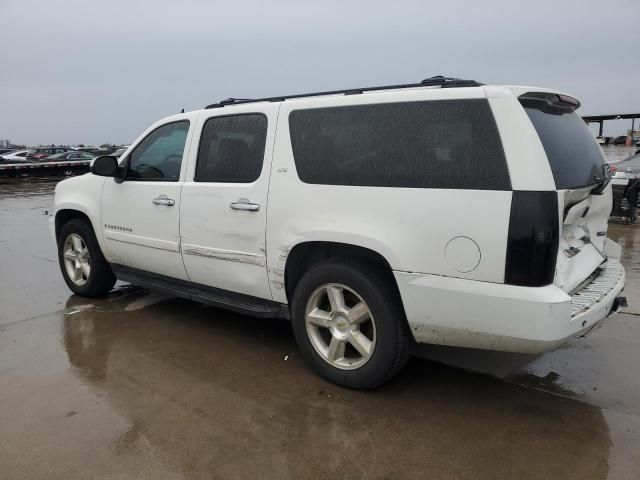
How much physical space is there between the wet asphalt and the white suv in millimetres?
387

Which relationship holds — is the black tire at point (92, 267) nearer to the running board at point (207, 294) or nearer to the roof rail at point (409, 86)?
the running board at point (207, 294)

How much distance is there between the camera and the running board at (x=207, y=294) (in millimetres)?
3619

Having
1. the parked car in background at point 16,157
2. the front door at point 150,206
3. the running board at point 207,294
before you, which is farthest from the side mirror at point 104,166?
the parked car in background at point 16,157

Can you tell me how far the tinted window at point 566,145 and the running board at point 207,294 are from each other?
193 centimetres

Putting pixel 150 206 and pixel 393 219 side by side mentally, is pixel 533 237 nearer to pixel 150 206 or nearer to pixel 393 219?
pixel 393 219

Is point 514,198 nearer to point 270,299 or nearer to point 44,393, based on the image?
point 270,299

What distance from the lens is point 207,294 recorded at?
404cm

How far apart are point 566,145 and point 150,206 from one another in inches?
125

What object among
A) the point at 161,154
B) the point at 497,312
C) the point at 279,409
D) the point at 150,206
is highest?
the point at 161,154

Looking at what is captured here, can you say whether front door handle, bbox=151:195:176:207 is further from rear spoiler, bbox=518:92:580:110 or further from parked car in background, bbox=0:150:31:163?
parked car in background, bbox=0:150:31:163

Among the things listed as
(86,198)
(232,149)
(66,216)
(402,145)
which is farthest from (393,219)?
(66,216)

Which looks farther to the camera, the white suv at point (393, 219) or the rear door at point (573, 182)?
the rear door at point (573, 182)

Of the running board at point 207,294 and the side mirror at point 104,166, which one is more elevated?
the side mirror at point 104,166

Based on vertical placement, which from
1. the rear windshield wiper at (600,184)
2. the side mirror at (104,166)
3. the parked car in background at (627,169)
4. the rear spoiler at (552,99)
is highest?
the rear spoiler at (552,99)
